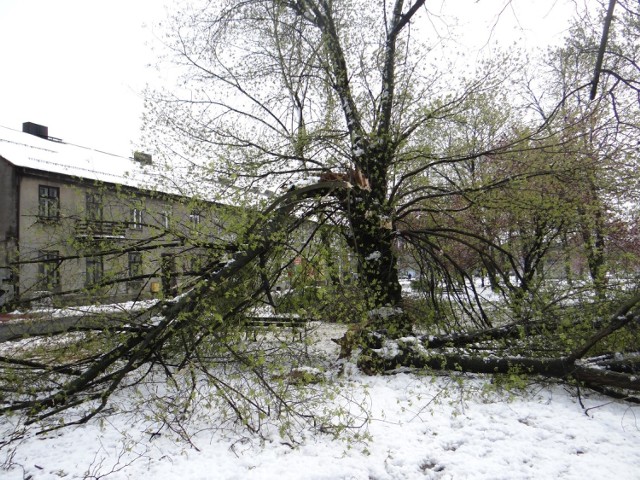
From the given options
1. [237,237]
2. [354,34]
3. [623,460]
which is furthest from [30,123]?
[623,460]

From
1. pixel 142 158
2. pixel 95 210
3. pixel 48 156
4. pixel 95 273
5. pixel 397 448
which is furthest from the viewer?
pixel 48 156

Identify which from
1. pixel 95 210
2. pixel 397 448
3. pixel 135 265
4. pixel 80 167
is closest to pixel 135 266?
pixel 135 265

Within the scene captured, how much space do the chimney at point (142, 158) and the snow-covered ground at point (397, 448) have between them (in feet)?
13.4

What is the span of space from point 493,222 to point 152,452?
11.2 meters

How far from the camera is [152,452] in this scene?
14.4ft

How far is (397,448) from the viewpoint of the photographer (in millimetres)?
4484

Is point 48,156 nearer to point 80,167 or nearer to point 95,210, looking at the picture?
point 80,167

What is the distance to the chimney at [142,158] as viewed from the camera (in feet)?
23.9

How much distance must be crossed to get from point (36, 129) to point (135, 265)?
25988 millimetres

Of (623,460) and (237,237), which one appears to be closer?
(623,460)

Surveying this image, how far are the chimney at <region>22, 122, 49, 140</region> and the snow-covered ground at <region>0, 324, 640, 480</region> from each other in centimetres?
2667

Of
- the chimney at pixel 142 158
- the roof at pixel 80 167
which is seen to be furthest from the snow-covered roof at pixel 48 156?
the chimney at pixel 142 158

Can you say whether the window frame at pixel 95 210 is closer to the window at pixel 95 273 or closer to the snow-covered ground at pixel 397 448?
the window at pixel 95 273

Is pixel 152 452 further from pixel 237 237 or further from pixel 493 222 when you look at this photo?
pixel 493 222
